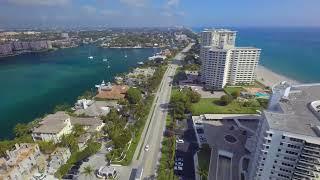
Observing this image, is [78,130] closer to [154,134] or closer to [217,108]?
[154,134]

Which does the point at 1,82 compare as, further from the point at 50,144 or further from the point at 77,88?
the point at 50,144

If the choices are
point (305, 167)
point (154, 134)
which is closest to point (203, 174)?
point (305, 167)

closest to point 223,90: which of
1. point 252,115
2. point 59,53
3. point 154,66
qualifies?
point 252,115

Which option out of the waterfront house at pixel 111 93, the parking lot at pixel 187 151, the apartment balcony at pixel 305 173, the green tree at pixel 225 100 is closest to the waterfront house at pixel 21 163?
the parking lot at pixel 187 151

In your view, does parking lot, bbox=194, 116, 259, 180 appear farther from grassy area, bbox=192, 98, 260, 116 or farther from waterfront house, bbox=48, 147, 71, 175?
waterfront house, bbox=48, 147, 71, 175

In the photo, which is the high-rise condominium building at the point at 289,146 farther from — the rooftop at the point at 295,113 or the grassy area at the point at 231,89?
the grassy area at the point at 231,89

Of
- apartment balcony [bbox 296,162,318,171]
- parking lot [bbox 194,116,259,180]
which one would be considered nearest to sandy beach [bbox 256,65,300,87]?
parking lot [bbox 194,116,259,180]
